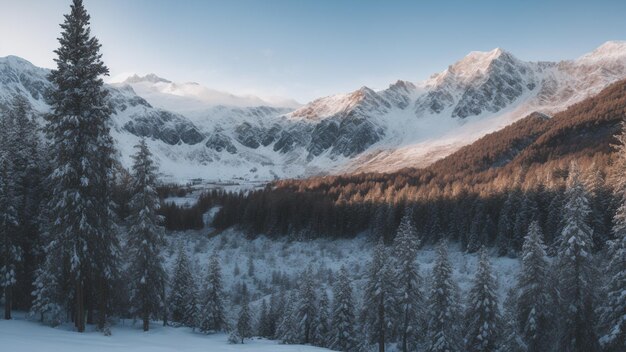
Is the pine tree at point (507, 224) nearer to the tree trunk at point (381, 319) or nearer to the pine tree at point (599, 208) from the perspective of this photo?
the pine tree at point (599, 208)

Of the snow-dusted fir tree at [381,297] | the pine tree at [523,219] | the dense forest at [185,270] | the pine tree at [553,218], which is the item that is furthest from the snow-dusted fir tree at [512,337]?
the pine tree at [523,219]

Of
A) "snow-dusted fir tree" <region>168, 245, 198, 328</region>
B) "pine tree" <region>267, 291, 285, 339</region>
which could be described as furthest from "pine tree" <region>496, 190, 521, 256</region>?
"snow-dusted fir tree" <region>168, 245, 198, 328</region>

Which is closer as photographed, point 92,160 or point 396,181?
point 92,160

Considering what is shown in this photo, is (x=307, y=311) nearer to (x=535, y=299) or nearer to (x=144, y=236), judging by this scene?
(x=144, y=236)

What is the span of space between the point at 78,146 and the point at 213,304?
2163cm


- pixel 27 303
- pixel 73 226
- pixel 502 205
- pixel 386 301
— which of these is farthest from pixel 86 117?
pixel 502 205

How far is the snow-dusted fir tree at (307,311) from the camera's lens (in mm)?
44562

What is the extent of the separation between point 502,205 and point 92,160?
74.4 meters

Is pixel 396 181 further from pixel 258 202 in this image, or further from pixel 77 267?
pixel 77 267

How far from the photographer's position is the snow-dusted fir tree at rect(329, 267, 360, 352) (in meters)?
42.2

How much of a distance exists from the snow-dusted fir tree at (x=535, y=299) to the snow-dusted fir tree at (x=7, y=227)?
36700 millimetres

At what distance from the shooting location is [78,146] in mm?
22609

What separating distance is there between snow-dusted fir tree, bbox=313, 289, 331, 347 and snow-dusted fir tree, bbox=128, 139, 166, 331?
1817 centimetres

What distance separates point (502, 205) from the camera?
264 ft
